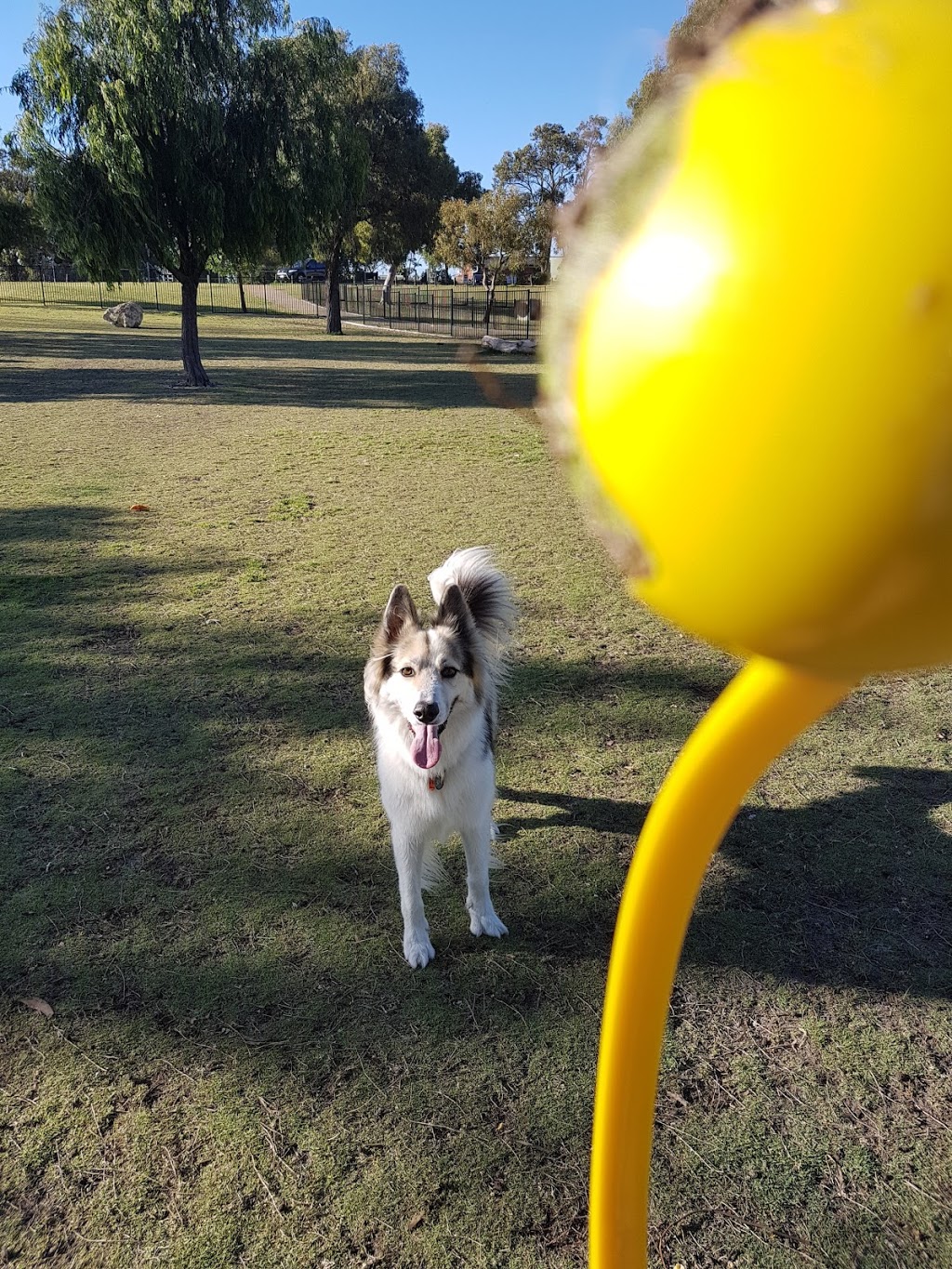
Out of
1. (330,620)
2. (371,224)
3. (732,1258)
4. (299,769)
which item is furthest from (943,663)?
(371,224)

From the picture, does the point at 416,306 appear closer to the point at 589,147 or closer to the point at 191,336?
the point at 191,336

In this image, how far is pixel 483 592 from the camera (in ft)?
12.3

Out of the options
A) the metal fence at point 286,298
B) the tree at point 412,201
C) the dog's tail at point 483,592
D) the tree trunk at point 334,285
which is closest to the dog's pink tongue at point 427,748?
the dog's tail at point 483,592

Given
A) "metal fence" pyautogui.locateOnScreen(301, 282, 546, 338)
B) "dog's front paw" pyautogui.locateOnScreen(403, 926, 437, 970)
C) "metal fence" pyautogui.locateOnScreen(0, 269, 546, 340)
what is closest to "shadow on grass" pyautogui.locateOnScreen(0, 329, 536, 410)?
"metal fence" pyautogui.locateOnScreen(0, 269, 546, 340)

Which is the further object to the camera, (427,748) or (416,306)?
(416,306)

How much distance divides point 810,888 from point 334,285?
114ft

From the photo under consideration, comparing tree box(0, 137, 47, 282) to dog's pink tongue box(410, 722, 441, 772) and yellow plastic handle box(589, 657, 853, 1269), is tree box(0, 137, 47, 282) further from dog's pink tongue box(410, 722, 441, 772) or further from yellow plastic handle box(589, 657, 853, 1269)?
yellow plastic handle box(589, 657, 853, 1269)

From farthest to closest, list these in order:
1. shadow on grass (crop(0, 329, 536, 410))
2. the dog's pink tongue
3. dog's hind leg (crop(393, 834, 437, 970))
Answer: shadow on grass (crop(0, 329, 536, 410)) → dog's hind leg (crop(393, 834, 437, 970)) → the dog's pink tongue

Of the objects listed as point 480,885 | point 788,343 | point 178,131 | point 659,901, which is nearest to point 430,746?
point 480,885

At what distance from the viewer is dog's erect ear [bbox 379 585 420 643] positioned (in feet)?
11.2

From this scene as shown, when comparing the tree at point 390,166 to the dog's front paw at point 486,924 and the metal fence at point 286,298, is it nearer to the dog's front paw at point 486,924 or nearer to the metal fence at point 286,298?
the metal fence at point 286,298

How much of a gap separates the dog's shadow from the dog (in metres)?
0.45

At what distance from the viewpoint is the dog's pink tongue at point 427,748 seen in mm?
3207

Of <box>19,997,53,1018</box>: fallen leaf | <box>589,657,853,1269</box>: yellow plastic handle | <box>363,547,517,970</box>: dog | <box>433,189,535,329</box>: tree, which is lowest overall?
<box>19,997,53,1018</box>: fallen leaf
